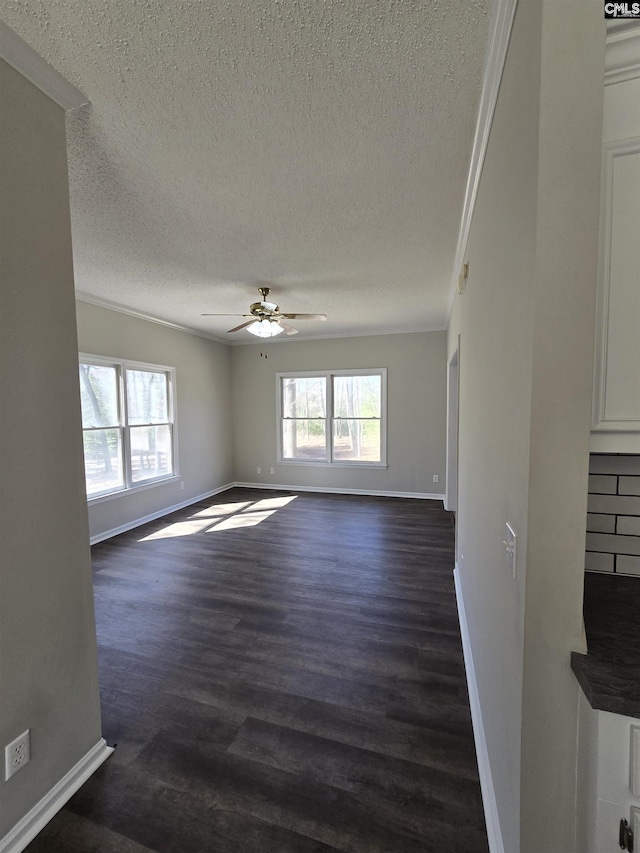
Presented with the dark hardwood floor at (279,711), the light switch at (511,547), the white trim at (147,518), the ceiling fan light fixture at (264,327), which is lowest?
the dark hardwood floor at (279,711)

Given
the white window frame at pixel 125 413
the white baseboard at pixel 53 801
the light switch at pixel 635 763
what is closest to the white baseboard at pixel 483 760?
the light switch at pixel 635 763

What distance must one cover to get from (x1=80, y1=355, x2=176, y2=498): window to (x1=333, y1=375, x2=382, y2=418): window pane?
2681 millimetres

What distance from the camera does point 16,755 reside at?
1.22 metres

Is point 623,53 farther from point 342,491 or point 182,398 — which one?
point 342,491

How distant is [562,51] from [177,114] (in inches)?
55.4

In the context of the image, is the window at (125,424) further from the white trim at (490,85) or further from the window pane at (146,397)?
the white trim at (490,85)

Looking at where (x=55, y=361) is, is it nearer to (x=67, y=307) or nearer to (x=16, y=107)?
(x=67, y=307)

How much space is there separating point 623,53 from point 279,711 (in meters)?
2.66

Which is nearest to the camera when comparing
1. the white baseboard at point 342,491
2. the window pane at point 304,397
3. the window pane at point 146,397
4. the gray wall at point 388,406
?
the window pane at point 146,397

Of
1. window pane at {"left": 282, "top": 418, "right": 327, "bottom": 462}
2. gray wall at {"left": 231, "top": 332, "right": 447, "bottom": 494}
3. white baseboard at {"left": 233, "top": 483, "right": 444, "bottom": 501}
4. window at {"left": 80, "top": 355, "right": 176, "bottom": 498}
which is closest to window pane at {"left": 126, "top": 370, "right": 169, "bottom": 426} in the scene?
window at {"left": 80, "top": 355, "right": 176, "bottom": 498}

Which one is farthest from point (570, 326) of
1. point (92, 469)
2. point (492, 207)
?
point (92, 469)

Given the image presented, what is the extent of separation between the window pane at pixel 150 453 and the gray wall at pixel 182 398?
0.19 meters

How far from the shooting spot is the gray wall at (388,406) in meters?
5.69

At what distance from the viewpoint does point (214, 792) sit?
141 centimetres
